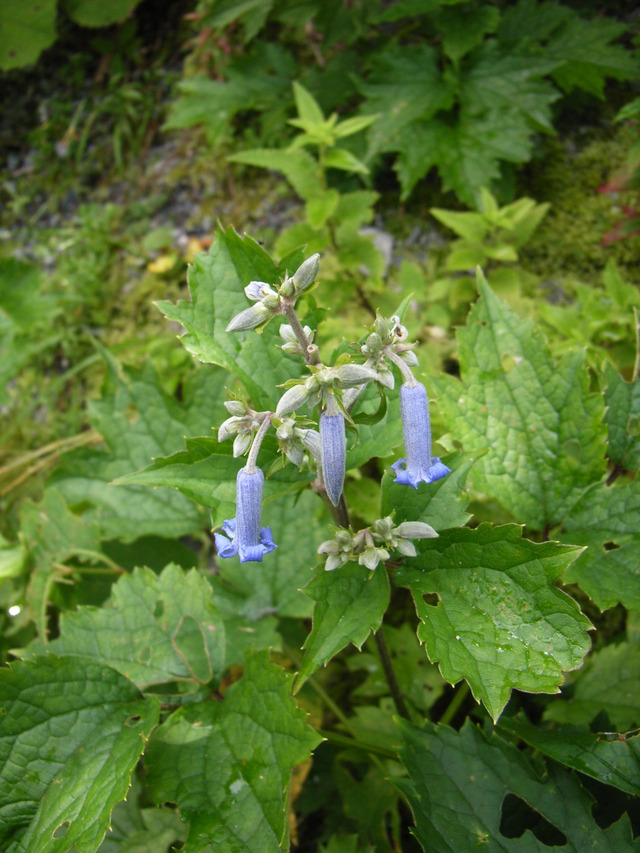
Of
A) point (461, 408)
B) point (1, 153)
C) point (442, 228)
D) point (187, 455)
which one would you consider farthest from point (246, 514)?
point (1, 153)

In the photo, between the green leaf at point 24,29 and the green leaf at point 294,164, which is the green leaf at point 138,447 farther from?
the green leaf at point 24,29

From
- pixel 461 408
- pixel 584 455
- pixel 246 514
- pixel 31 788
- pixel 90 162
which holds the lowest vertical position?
pixel 31 788

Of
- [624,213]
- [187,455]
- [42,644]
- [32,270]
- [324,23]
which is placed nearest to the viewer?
[187,455]

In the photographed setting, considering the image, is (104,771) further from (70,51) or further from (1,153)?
(70,51)

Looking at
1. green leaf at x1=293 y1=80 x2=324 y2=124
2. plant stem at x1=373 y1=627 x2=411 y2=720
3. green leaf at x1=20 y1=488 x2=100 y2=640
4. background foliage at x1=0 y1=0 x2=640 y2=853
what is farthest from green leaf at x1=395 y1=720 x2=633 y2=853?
green leaf at x1=293 y1=80 x2=324 y2=124

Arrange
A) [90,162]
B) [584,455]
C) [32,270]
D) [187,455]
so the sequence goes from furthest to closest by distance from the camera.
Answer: [90,162], [32,270], [584,455], [187,455]

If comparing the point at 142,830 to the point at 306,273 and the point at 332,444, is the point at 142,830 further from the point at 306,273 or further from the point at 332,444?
the point at 306,273

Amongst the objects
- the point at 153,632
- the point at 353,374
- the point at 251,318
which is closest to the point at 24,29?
the point at 251,318

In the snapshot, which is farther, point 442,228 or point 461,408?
point 442,228
